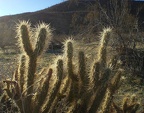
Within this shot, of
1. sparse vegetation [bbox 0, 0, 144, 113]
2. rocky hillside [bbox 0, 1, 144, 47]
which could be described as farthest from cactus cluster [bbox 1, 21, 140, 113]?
rocky hillside [bbox 0, 1, 144, 47]

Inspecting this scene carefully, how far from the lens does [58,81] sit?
416 centimetres

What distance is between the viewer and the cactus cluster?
13.3 feet

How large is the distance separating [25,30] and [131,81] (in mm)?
5182

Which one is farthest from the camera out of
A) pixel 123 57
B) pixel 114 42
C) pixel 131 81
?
pixel 114 42

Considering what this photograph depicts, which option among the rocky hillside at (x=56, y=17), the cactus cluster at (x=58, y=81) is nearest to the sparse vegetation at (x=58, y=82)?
the cactus cluster at (x=58, y=81)

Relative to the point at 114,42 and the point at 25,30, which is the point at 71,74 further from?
the point at 114,42

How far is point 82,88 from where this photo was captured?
453 cm

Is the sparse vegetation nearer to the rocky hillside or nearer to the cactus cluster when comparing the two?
the cactus cluster

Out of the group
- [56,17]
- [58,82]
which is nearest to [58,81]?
[58,82]

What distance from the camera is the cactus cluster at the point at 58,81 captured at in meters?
4.06

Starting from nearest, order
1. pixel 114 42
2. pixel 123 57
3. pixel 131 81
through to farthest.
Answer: pixel 131 81, pixel 123 57, pixel 114 42

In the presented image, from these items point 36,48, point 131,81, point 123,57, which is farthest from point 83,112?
point 123,57

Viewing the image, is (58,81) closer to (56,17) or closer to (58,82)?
(58,82)

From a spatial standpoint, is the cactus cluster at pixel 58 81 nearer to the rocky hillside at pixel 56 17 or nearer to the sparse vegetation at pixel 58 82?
the sparse vegetation at pixel 58 82
